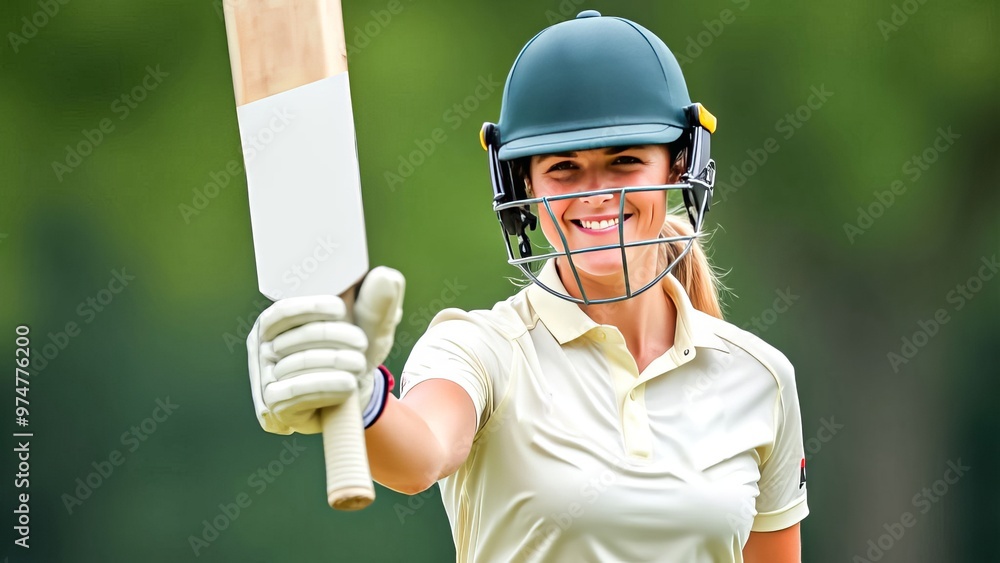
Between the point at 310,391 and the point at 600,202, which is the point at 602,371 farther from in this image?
the point at 310,391

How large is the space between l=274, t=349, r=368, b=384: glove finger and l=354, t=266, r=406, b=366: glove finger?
0.06 metres

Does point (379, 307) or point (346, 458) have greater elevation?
point (379, 307)

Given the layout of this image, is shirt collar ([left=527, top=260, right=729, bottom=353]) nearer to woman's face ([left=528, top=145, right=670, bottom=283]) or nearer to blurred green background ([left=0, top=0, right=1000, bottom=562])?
woman's face ([left=528, top=145, right=670, bottom=283])

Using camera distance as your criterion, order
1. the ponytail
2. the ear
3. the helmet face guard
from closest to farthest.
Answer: the helmet face guard
the ear
the ponytail

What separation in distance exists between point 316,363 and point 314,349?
0.02 m

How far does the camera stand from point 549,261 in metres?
2.18

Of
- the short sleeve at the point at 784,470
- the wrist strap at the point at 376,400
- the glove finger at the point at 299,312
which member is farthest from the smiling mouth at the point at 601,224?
the glove finger at the point at 299,312

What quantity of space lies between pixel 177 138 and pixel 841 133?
241 cm

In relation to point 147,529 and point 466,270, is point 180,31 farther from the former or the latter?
point 147,529

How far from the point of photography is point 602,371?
2.07m

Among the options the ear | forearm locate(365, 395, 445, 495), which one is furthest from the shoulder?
forearm locate(365, 395, 445, 495)

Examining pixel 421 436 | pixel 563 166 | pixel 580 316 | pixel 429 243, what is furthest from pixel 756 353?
pixel 429 243

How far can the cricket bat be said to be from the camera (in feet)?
5.05

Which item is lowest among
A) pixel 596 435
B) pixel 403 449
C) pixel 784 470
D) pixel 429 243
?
pixel 784 470
